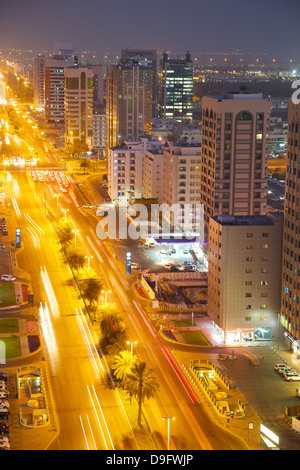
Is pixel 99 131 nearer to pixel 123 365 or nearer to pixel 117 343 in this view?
pixel 117 343

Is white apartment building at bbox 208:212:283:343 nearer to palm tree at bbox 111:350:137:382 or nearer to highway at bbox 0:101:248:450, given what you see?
highway at bbox 0:101:248:450

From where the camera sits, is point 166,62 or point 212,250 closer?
point 212,250

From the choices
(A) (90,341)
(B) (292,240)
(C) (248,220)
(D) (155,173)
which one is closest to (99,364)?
(A) (90,341)

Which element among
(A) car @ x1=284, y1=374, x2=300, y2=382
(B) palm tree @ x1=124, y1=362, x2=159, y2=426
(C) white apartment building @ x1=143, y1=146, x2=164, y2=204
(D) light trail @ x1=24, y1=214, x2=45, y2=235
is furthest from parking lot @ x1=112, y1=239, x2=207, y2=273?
(B) palm tree @ x1=124, y1=362, x2=159, y2=426

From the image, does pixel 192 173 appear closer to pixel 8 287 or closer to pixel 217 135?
pixel 217 135

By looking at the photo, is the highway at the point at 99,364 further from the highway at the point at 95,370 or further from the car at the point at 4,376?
the car at the point at 4,376

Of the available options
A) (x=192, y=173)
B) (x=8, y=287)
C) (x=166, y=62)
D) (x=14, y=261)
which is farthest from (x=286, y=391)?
(x=166, y=62)
